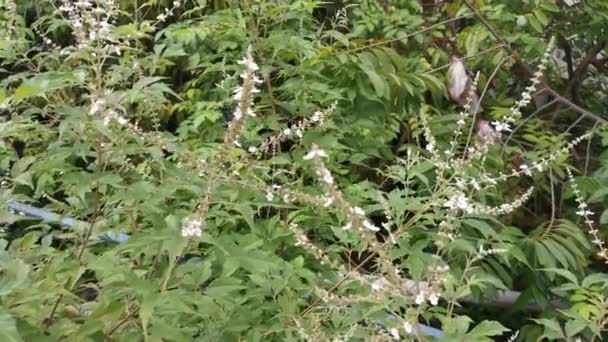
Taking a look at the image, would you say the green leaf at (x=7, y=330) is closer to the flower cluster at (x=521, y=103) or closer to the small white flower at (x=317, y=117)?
the small white flower at (x=317, y=117)

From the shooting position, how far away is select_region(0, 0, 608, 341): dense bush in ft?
4.62

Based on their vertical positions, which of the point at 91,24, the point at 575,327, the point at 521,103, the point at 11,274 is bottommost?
the point at 575,327

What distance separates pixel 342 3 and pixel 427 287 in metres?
2.35

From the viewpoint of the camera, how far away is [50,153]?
162 cm

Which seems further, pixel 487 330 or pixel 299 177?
pixel 299 177

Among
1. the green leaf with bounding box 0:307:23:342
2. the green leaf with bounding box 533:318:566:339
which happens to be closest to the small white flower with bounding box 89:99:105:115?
the green leaf with bounding box 0:307:23:342

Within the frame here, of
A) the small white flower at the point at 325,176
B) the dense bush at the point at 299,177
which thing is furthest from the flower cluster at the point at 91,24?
the small white flower at the point at 325,176

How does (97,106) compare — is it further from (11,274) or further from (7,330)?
(7,330)

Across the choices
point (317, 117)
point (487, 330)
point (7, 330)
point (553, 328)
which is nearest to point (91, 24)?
point (317, 117)

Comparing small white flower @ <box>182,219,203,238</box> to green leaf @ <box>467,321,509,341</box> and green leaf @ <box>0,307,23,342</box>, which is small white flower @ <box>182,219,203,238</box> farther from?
green leaf @ <box>467,321,509,341</box>

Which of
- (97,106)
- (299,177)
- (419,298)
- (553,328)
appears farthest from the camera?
(299,177)

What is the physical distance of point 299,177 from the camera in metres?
2.17

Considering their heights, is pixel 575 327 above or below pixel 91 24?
below

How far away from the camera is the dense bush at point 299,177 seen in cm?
141
